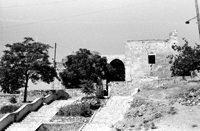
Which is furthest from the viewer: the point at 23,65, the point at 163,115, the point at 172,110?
the point at 23,65

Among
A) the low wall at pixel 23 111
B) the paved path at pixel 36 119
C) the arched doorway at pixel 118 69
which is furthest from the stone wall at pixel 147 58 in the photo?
the paved path at pixel 36 119

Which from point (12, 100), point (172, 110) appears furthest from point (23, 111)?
point (172, 110)

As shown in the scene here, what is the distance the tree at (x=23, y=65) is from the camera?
21156mm

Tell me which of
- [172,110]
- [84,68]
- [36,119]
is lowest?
[36,119]

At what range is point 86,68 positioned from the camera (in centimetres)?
2556

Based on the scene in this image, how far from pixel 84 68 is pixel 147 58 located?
8.99 metres

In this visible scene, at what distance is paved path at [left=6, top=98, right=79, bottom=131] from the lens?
13750 millimetres

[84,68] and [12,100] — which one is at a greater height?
[84,68]

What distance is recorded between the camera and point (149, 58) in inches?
1174

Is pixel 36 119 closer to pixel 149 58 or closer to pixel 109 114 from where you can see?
pixel 109 114

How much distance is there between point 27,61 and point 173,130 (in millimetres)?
15704

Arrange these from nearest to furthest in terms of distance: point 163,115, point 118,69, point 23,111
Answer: point 163,115 < point 23,111 < point 118,69

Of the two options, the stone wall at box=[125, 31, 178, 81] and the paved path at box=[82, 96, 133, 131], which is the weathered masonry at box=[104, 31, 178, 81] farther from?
the paved path at box=[82, 96, 133, 131]

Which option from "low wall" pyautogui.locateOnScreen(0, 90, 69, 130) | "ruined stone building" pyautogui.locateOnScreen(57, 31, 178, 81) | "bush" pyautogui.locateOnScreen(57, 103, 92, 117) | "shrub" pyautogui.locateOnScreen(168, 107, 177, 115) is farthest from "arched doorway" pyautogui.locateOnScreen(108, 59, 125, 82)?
"shrub" pyautogui.locateOnScreen(168, 107, 177, 115)
